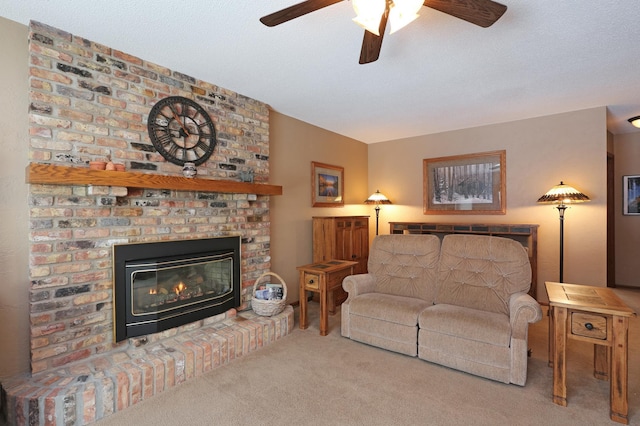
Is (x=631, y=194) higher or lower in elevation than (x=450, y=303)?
higher

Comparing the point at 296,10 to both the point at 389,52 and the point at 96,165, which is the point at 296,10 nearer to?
the point at 389,52

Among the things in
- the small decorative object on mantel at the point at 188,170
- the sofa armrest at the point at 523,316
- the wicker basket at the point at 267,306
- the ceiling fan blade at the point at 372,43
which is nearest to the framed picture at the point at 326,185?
the wicker basket at the point at 267,306

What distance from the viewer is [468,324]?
2.42m

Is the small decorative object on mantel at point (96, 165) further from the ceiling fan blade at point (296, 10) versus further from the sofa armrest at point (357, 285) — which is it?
the sofa armrest at point (357, 285)

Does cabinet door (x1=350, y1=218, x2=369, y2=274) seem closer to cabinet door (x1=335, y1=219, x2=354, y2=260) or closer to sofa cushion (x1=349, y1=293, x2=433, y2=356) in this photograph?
cabinet door (x1=335, y1=219, x2=354, y2=260)

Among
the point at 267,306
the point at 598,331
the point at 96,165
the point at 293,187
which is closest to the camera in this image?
the point at 598,331

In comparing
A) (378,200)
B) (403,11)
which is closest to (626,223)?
(378,200)

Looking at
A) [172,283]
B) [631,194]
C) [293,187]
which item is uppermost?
[293,187]

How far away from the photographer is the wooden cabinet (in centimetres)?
423

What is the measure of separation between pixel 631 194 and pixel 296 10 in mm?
5861

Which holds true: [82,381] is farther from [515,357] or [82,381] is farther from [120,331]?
[515,357]

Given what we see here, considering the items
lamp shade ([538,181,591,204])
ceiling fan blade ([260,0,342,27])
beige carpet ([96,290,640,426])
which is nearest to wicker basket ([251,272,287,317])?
beige carpet ([96,290,640,426])

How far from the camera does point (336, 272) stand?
344 cm

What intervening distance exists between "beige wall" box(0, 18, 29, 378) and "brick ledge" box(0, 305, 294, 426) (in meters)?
0.26
